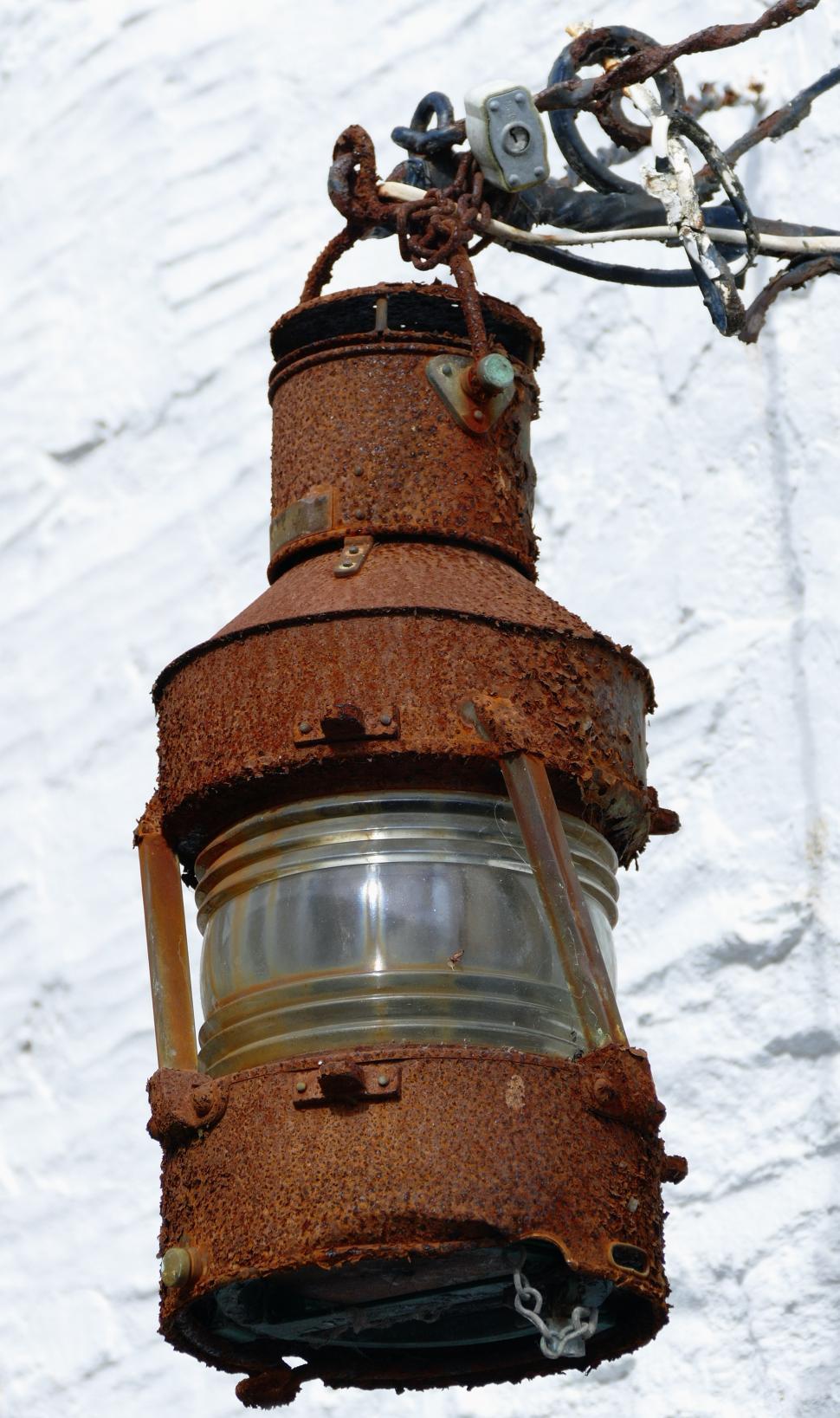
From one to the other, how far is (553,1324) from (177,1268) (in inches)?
12.1

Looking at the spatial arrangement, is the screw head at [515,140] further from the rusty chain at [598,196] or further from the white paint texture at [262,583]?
the white paint texture at [262,583]

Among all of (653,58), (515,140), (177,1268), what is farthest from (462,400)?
(177,1268)

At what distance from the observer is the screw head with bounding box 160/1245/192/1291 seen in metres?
1.92

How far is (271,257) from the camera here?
5016mm

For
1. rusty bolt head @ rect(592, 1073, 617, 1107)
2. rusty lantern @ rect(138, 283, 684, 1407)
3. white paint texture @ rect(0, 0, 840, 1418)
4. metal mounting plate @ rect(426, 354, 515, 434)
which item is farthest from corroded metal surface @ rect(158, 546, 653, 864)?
white paint texture @ rect(0, 0, 840, 1418)

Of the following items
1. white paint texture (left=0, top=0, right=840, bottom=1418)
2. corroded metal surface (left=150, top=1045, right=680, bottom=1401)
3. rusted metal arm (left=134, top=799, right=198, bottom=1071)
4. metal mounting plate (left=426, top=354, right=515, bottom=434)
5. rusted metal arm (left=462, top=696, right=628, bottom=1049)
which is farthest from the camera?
white paint texture (left=0, top=0, right=840, bottom=1418)

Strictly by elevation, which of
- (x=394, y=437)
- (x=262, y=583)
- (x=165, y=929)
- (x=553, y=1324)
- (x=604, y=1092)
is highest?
(x=262, y=583)

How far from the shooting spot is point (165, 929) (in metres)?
2.15

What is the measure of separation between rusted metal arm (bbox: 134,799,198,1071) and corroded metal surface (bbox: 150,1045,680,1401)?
0.51 feet

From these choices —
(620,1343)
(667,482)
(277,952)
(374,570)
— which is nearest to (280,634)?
(374,570)

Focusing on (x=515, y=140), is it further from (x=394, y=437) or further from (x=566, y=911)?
(x=566, y=911)

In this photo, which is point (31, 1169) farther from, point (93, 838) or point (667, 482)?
point (667, 482)

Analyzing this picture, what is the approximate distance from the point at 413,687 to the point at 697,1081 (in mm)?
1940

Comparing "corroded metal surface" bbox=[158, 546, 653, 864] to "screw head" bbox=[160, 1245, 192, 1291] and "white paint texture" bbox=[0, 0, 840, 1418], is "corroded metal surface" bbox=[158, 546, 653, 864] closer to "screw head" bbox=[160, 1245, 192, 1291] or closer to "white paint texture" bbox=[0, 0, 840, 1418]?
"screw head" bbox=[160, 1245, 192, 1291]
